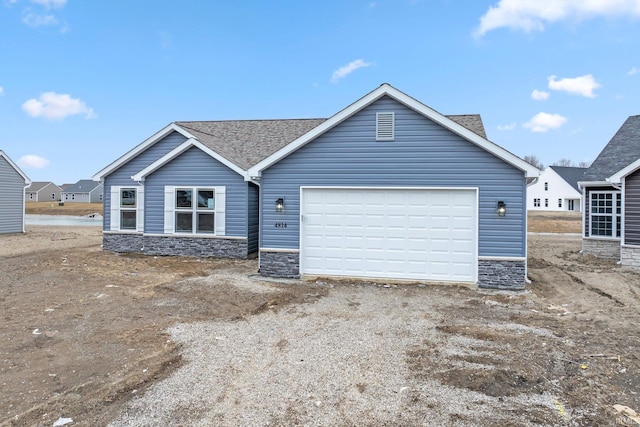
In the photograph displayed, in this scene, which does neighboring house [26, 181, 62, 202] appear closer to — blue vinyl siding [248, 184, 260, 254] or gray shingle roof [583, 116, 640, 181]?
blue vinyl siding [248, 184, 260, 254]

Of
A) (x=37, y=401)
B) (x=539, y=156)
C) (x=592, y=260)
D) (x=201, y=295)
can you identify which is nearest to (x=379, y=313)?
(x=201, y=295)

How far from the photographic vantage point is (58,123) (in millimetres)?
24719

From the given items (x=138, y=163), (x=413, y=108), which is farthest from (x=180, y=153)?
(x=413, y=108)

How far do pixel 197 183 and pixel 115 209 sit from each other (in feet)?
13.6

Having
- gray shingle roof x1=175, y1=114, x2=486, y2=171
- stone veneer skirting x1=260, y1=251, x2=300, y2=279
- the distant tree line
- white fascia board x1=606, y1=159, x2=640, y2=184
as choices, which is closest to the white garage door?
stone veneer skirting x1=260, y1=251, x2=300, y2=279

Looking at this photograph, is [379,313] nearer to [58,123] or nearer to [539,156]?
[58,123]

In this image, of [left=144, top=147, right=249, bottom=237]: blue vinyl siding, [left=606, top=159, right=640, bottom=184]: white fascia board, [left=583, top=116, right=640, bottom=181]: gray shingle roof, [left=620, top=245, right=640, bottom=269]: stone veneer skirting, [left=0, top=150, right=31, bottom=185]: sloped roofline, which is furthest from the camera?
[left=0, top=150, right=31, bottom=185]: sloped roofline

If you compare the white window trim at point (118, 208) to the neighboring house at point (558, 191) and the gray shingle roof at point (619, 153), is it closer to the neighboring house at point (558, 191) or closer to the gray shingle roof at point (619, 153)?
the gray shingle roof at point (619, 153)

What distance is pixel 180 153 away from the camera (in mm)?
13461

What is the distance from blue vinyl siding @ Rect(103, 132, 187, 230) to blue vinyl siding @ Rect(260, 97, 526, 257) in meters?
6.77

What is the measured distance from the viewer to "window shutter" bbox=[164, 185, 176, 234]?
13.6 meters

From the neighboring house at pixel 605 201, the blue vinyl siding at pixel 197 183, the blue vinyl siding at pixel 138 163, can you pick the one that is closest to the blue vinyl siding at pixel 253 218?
the blue vinyl siding at pixel 197 183

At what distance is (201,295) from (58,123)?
23560 millimetres

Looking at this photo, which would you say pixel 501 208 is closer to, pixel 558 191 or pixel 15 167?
pixel 15 167
